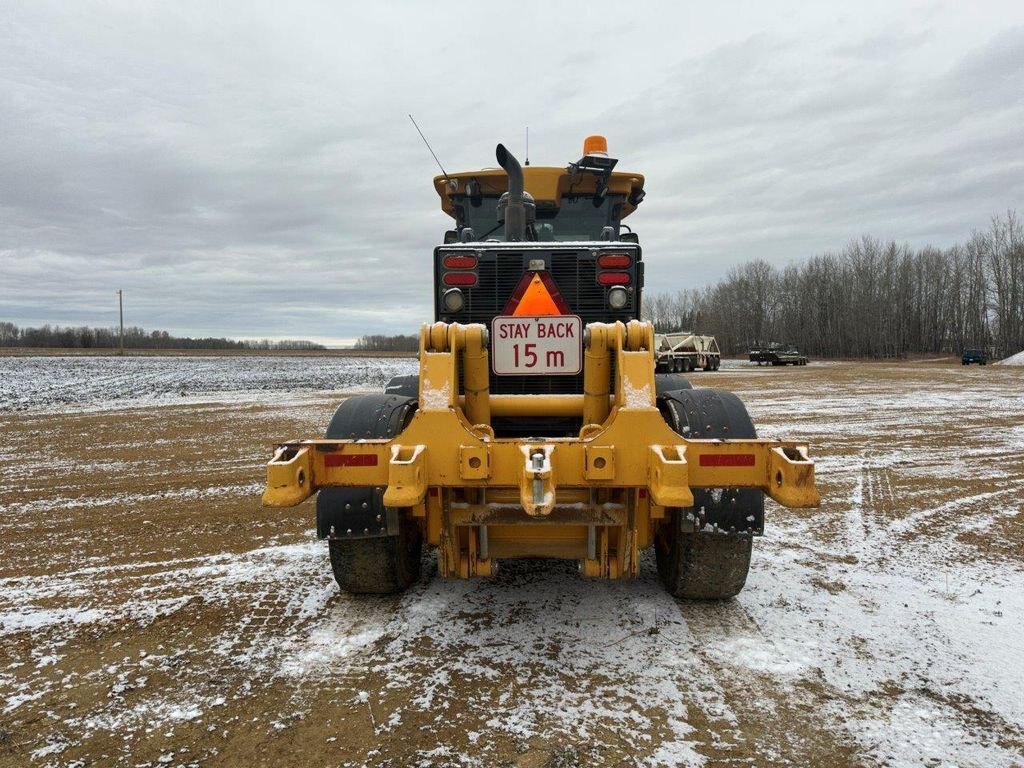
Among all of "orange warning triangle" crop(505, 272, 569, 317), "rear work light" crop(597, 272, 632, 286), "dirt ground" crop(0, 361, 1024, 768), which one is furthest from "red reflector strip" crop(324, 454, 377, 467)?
"rear work light" crop(597, 272, 632, 286)

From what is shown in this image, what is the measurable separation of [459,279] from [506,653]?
7.58ft

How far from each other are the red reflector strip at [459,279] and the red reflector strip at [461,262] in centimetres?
5

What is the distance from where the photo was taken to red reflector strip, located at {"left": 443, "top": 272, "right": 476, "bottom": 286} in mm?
3971

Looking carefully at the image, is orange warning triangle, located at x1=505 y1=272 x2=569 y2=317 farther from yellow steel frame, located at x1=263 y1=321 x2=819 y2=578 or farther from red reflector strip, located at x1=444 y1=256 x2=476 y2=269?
yellow steel frame, located at x1=263 y1=321 x2=819 y2=578

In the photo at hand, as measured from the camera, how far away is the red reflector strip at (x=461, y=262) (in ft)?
13.0

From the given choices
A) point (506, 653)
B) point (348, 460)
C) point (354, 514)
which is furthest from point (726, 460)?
point (354, 514)

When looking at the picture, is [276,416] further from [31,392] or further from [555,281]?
[31,392]

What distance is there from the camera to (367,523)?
3.15 meters

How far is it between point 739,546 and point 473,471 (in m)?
1.64

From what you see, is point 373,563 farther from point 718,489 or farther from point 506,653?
point 718,489

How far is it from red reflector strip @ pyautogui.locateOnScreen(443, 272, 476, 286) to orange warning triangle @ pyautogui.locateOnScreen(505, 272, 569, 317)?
0.30m

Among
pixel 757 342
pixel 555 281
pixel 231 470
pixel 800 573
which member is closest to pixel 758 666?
pixel 800 573

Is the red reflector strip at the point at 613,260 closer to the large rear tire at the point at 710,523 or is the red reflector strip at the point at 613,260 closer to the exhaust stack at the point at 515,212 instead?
the exhaust stack at the point at 515,212

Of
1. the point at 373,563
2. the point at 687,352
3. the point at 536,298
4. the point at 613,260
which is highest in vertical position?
the point at 613,260
